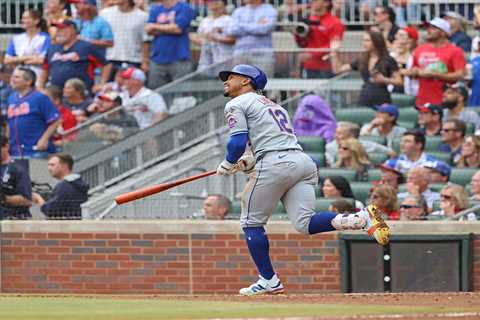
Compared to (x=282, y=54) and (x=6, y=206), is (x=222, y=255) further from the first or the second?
(x=282, y=54)

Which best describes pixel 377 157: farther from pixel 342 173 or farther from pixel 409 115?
pixel 409 115

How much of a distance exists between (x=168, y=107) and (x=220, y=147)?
76cm

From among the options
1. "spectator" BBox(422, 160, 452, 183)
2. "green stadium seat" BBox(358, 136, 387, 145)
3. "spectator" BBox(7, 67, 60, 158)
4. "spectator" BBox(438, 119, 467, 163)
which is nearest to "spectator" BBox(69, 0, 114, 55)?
"spectator" BBox(7, 67, 60, 158)

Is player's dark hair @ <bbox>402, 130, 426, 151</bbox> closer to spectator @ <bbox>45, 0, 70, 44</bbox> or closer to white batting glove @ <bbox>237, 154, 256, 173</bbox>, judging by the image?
white batting glove @ <bbox>237, 154, 256, 173</bbox>

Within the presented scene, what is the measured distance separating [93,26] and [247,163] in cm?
718

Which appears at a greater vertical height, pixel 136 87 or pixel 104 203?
pixel 136 87

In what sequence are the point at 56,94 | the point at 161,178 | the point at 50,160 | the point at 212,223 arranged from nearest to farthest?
the point at 212,223, the point at 50,160, the point at 161,178, the point at 56,94

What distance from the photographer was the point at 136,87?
53.3ft

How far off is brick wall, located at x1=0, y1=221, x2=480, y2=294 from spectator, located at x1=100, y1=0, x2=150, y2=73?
4.05 metres

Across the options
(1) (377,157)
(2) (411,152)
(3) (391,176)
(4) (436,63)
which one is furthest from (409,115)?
(3) (391,176)

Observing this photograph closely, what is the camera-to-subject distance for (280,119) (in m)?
10.6

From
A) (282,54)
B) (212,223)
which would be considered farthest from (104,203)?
(282,54)

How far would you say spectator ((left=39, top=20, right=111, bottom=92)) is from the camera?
16922 mm

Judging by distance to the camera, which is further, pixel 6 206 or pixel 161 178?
pixel 161 178
